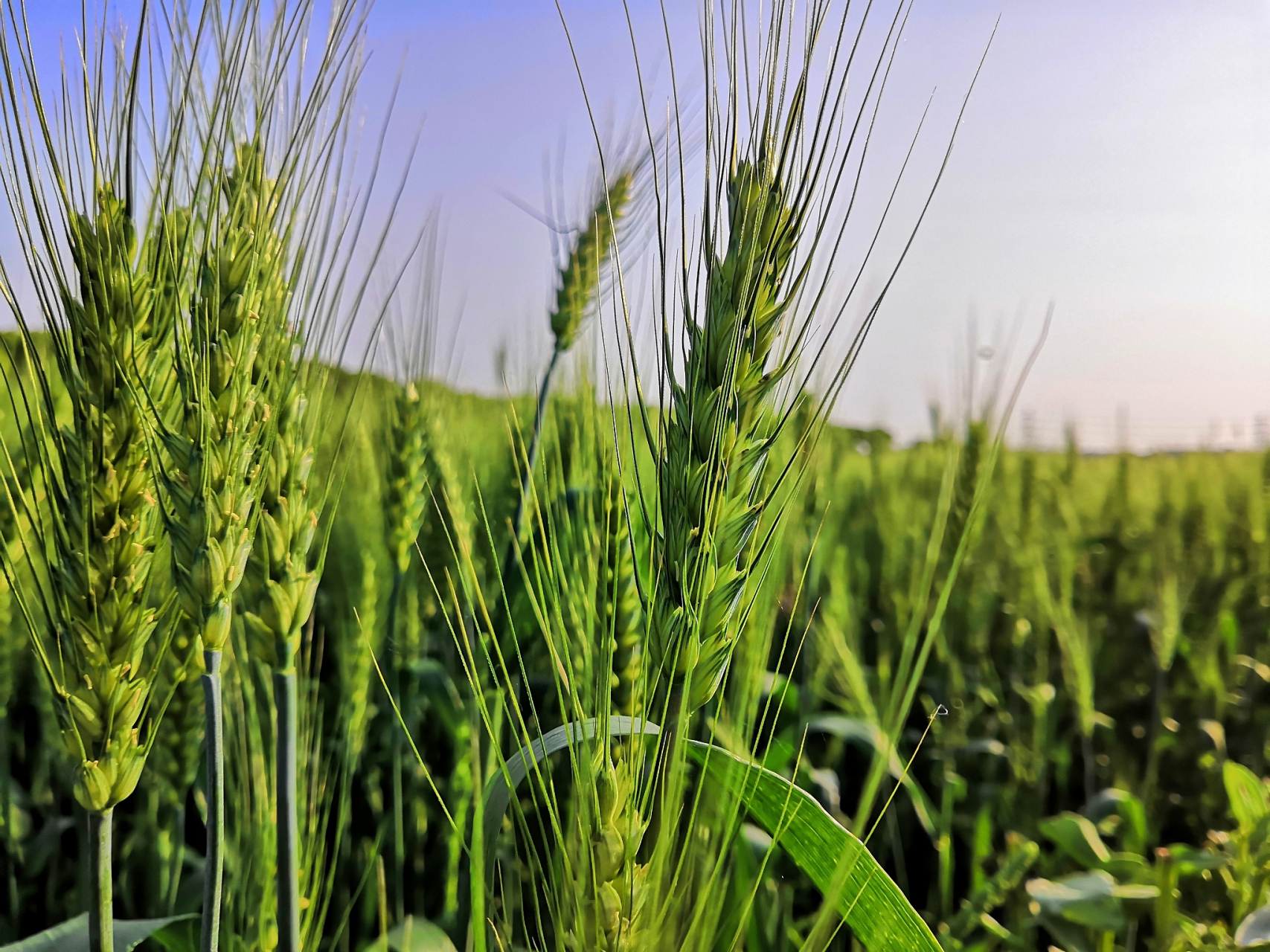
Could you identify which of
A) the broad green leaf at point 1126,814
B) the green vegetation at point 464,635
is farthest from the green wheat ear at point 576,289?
the broad green leaf at point 1126,814

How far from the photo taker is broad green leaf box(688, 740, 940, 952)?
0.49 metres

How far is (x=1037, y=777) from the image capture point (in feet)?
4.63

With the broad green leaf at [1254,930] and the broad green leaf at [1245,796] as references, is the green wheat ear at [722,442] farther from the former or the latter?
the broad green leaf at [1245,796]

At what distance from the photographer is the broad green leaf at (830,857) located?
0.49 meters

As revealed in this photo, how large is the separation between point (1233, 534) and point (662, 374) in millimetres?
2527

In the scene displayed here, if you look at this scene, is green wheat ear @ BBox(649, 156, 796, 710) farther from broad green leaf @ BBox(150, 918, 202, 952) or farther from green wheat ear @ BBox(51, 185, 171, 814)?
broad green leaf @ BBox(150, 918, 202, 952)

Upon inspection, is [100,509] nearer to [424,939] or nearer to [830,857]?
[424,939]

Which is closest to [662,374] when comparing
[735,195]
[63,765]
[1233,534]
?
[735,195]

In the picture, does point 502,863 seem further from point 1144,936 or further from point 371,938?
point 1144,936

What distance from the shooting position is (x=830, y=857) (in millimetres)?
535

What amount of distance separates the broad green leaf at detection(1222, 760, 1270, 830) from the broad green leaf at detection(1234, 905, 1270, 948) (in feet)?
0.58

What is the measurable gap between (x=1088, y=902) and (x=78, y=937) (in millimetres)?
1000

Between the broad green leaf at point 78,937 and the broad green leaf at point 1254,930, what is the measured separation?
88 cm

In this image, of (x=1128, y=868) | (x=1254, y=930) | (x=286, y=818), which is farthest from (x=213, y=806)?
(x=1128, y=868)
